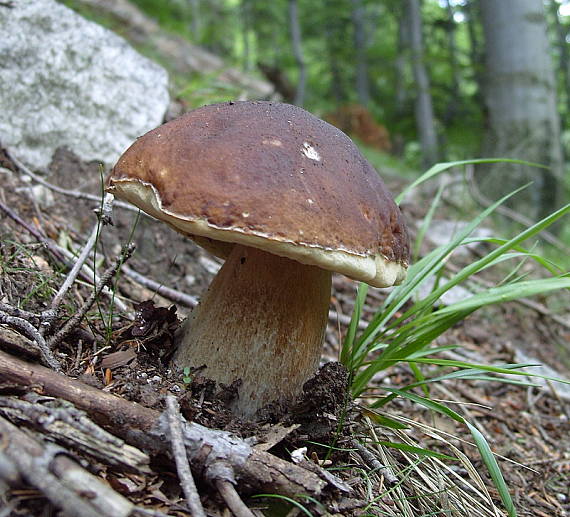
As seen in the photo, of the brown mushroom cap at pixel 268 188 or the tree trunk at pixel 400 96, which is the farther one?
the tree trunk at pixel 400 96

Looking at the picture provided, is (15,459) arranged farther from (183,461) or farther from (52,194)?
(52,194)

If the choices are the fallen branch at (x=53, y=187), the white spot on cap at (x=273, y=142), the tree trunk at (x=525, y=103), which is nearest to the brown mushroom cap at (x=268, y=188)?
the white spot on cap at (x=273, y=142)

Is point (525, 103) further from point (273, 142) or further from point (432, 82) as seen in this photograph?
point (432, 82)

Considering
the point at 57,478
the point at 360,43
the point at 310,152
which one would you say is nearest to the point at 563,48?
the point at 360,43

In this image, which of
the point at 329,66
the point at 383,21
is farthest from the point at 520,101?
the point at 383,21

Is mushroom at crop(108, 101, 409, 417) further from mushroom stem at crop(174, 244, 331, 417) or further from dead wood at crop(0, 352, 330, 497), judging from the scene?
dead wood at crop(0, 352, 330, 497)

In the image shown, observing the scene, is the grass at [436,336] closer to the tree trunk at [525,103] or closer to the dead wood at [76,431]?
the dead wood at [76,431]
